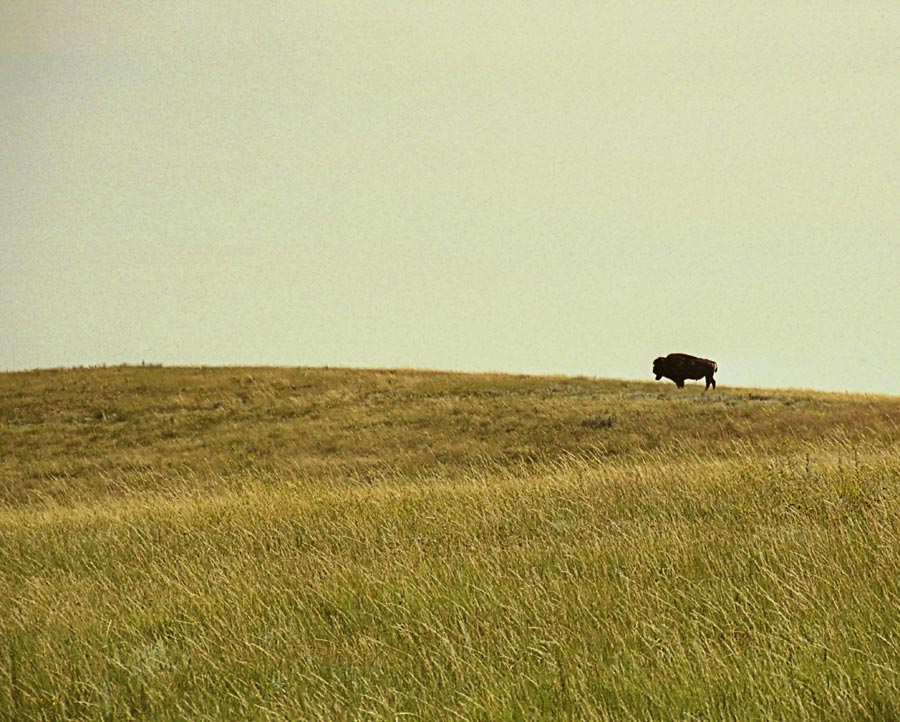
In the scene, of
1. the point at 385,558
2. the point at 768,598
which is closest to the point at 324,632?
the point at 385,558

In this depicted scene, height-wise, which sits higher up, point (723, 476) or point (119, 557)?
point (723, 476)

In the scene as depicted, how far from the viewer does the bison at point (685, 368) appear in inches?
1437

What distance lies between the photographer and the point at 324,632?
6000 mm

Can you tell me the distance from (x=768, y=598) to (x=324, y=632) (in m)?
3.01

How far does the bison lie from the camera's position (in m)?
36.5

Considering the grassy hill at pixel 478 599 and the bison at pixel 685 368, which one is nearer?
the grassy hill at pixel 478 599

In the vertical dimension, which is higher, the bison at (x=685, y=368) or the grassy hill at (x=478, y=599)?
the bison at (x=685, y=368)

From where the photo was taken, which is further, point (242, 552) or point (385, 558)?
point (242, 552)

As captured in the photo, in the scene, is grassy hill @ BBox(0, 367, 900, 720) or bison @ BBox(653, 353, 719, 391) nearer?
grassy hill @ BBox(0, 367, 900, 720)

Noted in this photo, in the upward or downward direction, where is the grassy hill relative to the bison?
downward

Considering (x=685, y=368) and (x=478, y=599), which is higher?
(x=685, y=368)

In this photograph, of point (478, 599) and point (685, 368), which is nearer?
point (478, 599)

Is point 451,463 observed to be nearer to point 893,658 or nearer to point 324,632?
point 324,632

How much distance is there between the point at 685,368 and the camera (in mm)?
36625
